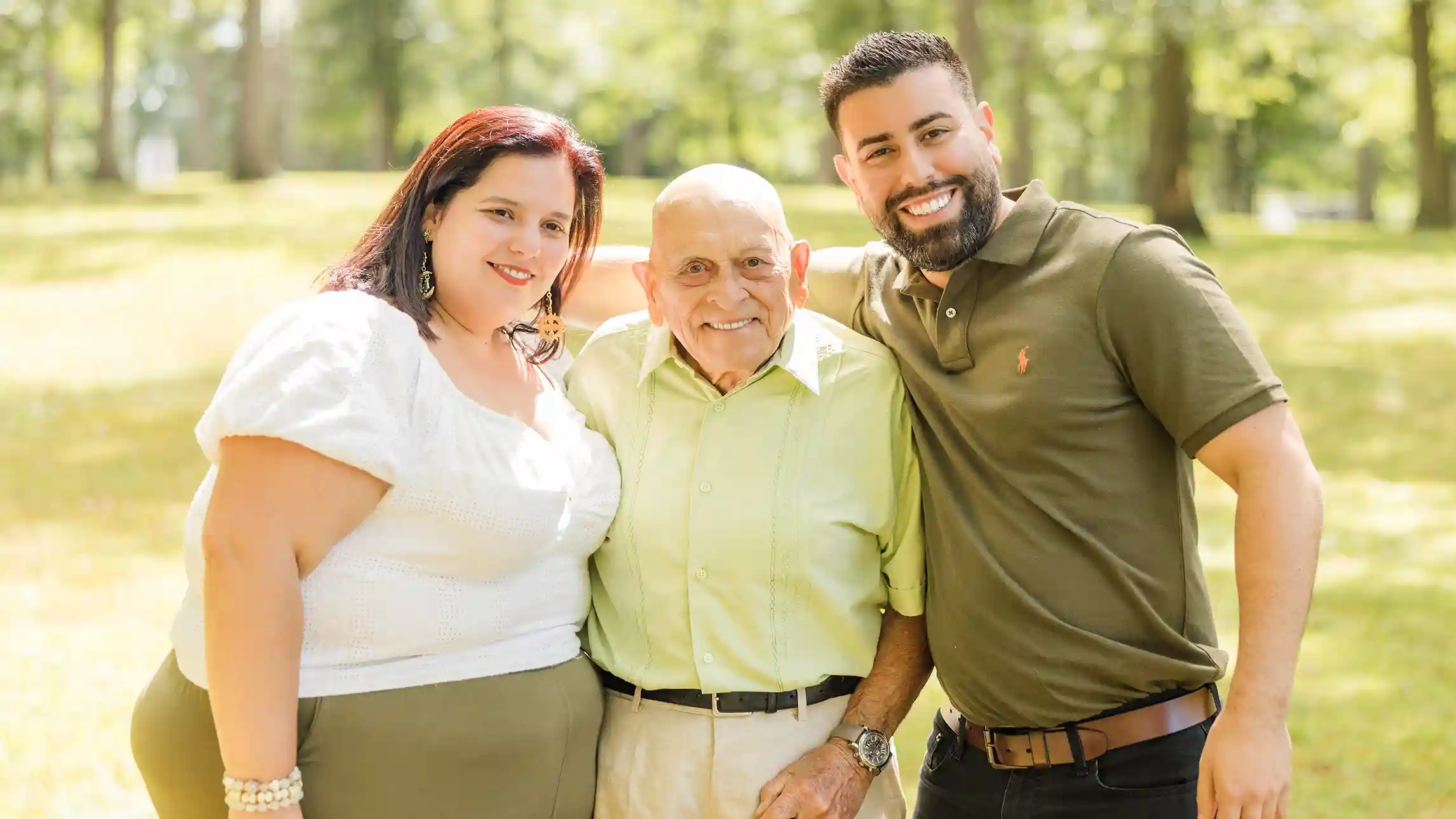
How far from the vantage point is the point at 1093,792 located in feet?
10.4

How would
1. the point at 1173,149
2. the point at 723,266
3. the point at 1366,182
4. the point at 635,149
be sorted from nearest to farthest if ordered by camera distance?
the point at 723,266 → the point at 1173,149 → the point at 1366,182 → the point at 635,149

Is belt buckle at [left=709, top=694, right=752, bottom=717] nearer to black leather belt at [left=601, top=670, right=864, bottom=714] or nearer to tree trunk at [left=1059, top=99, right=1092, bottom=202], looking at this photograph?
black leather belt at [left=601, top=670, right=864, bottom=714]

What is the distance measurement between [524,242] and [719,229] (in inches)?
17.7

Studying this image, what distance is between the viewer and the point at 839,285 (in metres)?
3.85

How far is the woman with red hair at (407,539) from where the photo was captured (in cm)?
264

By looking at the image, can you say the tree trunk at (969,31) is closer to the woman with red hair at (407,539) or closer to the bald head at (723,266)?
the bald head at (723,266)

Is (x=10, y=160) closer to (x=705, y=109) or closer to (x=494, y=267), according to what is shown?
(x=705, y=109)

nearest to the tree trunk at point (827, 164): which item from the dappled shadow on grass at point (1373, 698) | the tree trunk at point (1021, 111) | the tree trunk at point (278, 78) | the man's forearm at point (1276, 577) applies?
the tree trunk at point (1021, 111)

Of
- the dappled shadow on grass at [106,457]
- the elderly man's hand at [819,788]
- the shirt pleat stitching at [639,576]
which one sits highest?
the shirt pleat stitching at [639,576]

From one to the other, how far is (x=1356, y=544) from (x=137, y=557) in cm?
807

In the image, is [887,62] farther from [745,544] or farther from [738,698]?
[738,698]

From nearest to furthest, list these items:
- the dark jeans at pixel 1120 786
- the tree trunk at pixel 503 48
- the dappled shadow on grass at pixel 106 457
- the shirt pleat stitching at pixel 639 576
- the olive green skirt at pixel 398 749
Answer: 1. the olive green skirt at pixel 398 749
2. the dark jeans at pixel 1120 786
3. the shirt pleat stitching at pixel 639 576
4. the dappled shadow on grass at pixel 106 457
5. the tree trunk at pixel 503 48

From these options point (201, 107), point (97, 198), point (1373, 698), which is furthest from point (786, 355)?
point (201, 107)

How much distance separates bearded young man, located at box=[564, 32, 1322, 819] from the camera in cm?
288
